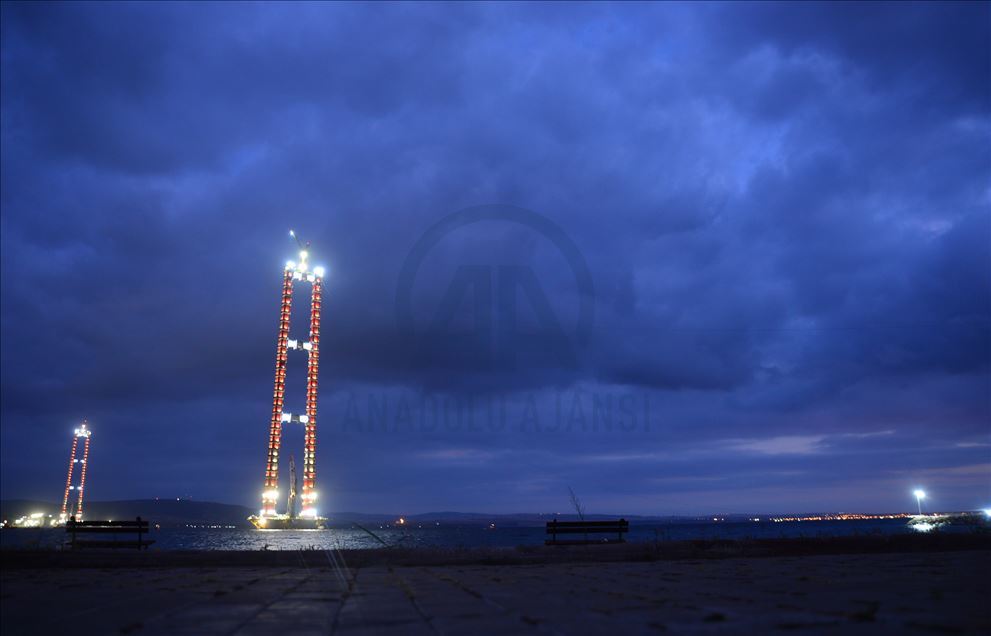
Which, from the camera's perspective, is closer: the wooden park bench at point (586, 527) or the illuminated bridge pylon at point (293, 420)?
the wooden park bench at point (586, 527)

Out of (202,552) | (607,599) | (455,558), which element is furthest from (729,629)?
(202,552)

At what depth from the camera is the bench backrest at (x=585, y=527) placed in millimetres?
21297

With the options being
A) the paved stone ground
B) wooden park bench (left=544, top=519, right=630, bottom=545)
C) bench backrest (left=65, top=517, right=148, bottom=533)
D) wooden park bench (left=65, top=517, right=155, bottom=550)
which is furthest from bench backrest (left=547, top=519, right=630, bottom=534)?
bench backrest (left=65, top=517, right=148, bottom=533)

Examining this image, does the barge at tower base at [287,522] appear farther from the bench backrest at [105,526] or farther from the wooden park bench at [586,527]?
the wooden park bench at [586,527]

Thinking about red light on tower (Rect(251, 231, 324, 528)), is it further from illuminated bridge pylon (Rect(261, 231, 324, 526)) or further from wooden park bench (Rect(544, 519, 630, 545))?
wooden park bench (Rect(544, 519, 630, 545))

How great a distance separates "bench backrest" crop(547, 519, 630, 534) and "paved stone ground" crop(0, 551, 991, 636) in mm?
12126

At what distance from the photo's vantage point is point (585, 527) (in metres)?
21.8

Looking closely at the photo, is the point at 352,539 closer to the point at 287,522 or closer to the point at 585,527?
the point at 287,522

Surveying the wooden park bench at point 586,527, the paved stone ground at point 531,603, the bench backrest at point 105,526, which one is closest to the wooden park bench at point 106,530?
the bench backrest at point 105,526

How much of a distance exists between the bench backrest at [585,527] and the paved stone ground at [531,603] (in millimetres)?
12126

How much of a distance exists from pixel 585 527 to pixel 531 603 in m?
16.7

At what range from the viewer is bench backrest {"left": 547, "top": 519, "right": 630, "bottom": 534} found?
838 inches

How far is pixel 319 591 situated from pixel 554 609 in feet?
11.2

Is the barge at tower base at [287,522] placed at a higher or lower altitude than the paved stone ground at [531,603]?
lower
